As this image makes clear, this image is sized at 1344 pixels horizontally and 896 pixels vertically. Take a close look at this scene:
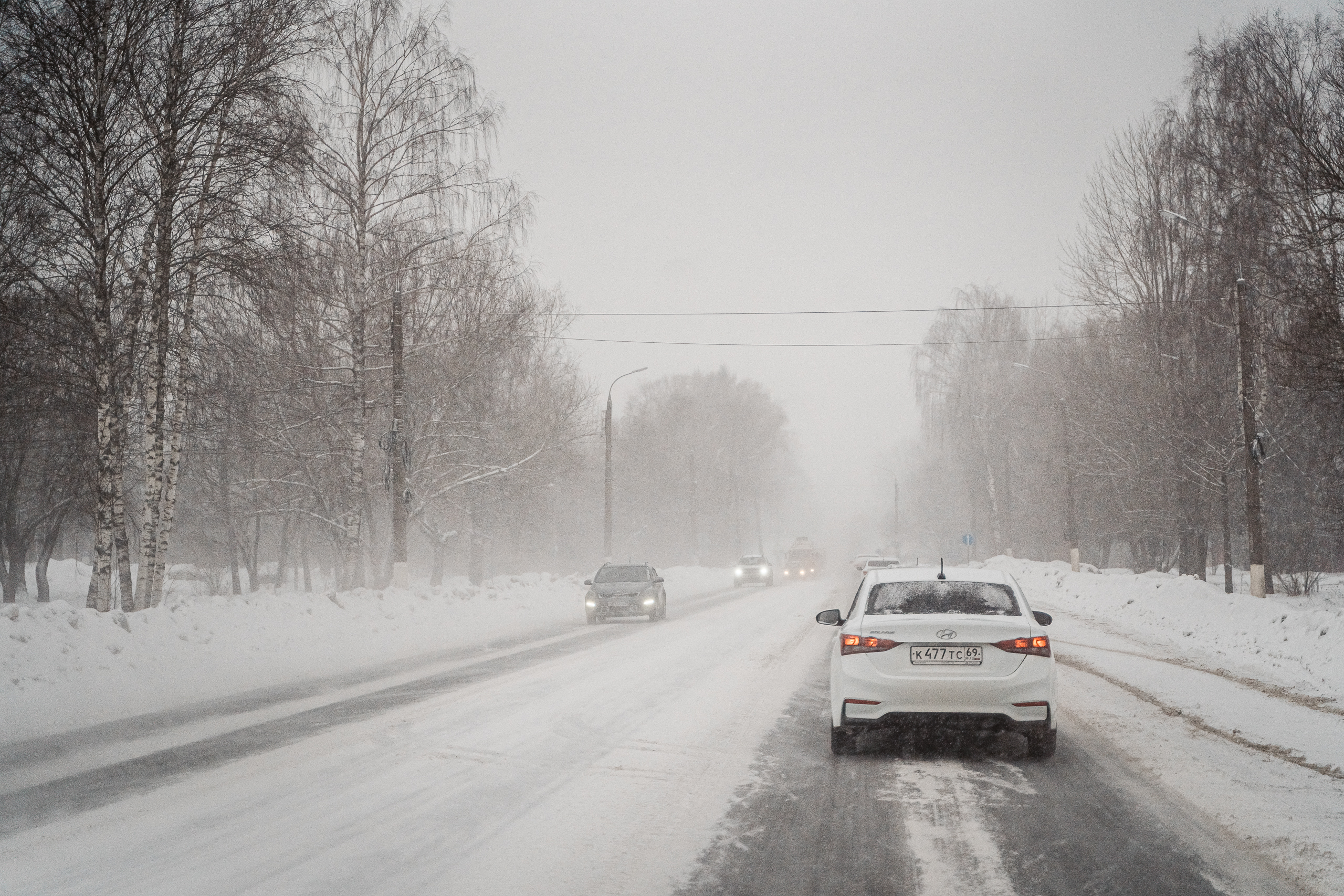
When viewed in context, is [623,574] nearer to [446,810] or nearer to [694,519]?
[446,810]

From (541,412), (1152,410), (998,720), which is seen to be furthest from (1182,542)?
(998,720)

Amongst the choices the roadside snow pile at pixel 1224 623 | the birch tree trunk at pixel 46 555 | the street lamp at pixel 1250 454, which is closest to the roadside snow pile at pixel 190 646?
the roadside snow pile at pixel 1224 623

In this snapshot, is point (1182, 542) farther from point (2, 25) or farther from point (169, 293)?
point (2, 25)

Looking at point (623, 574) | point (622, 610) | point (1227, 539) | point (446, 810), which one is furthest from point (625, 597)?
point (446, 810)

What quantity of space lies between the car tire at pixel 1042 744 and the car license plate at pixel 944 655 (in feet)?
2.36

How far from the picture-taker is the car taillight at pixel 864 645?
817cm

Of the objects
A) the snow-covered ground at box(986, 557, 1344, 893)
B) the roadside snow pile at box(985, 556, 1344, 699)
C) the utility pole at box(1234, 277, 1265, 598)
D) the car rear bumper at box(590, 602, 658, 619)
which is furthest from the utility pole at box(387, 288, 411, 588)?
the utility pole at box(1234, 277, 1265, 598)

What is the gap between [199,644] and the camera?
47.8ft

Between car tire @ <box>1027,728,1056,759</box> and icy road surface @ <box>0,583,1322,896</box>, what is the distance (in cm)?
17

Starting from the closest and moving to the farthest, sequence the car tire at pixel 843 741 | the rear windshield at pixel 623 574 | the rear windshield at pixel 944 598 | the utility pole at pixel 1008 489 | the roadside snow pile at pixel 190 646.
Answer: the car tire at pixel 843 741 < the rear windshield at pixel 944 598 < the roadside snow pile at pixel 190 646 < the rear windshield at pixel 623 574 < the utility pole at pixel 1008 489

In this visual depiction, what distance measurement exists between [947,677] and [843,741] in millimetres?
980

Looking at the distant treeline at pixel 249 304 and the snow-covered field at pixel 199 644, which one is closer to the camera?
the snow-covered field at pixel 199 644

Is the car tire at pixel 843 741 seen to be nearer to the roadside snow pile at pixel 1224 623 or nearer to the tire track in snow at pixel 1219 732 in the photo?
the tire track in snow at pixel 1219 732

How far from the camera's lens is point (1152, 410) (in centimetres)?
3086
